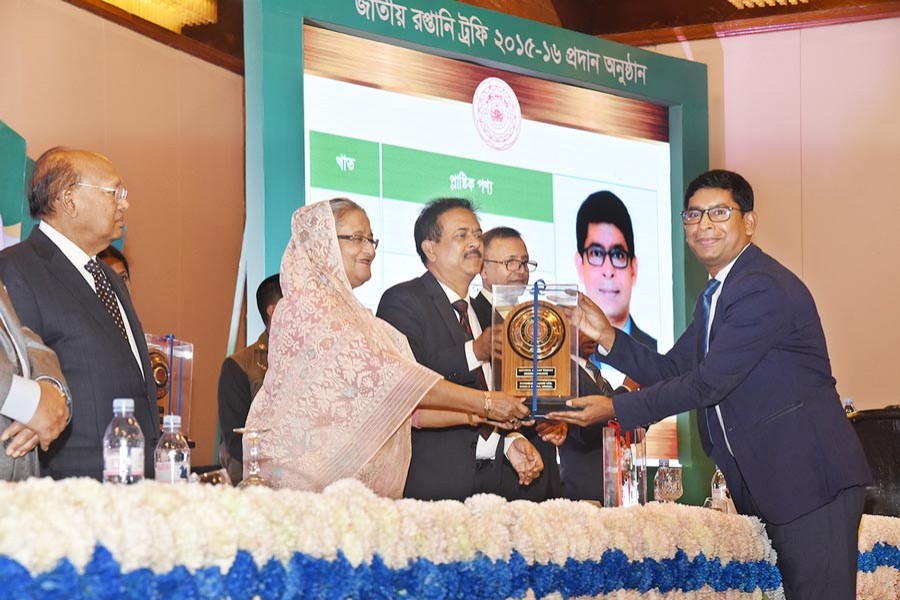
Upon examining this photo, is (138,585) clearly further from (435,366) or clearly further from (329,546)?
(435,366)

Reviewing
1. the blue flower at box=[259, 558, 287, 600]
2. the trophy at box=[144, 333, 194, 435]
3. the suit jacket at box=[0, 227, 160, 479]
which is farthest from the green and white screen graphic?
the blue flower at box=[259, 558, 287, 600]

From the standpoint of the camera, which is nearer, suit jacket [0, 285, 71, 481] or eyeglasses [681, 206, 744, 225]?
suit jacket [0, 285, 71, 481]

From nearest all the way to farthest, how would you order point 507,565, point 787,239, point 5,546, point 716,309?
1. point 5,546
2. point 507,565
3. point 716,309
4. point 787,239

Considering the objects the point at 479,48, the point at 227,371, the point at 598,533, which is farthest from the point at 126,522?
the point at 479,48

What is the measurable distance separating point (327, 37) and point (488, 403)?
93.1 inches

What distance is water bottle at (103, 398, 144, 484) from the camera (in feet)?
7.49

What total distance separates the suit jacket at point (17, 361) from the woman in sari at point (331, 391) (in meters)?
0.52

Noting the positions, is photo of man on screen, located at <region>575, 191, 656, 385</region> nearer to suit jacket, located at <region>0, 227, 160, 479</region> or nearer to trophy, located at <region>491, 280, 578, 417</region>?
trophy, located at <region>491, 280, 578, 417</region>

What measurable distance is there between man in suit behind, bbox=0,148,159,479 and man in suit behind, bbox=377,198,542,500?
2.62 ft

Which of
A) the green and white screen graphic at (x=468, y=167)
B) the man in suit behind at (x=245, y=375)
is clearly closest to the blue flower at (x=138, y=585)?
the man in suit behind at (x=245, y=375)

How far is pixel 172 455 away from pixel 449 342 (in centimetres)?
128

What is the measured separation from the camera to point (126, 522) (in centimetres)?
150

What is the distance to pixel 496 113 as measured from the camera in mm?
5691

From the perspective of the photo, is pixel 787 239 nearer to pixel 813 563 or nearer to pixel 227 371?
pixel 227 371
